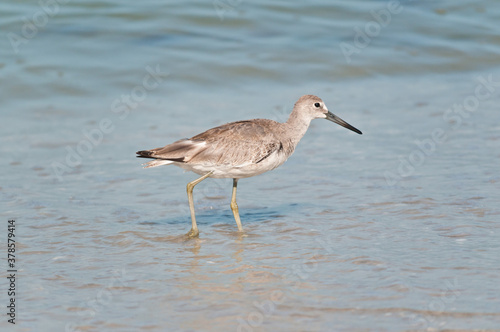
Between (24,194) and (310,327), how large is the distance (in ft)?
13.6

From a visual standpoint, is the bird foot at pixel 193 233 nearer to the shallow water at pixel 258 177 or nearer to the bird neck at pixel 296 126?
the shallow water at pixel 258 177

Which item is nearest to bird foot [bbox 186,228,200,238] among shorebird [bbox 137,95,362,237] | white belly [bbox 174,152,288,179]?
shorebird [bbox 137,95,362,237]

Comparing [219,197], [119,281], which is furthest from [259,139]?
[119,281]

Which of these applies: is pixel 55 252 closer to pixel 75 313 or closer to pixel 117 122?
pixel 75 313

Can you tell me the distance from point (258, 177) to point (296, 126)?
156 centimetres

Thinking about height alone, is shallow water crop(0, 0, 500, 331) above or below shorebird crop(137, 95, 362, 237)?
below

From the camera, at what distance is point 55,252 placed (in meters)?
6.61

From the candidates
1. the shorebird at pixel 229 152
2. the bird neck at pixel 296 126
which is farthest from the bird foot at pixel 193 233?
the bird neck at pixel 296 126

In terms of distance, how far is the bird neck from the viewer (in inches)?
301

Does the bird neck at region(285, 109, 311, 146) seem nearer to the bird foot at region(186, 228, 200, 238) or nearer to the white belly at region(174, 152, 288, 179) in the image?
the white belly at region(174, 152, 288, 179)

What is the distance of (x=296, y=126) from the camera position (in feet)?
25.3

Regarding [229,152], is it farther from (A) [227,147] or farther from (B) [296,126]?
(B) [296,126]

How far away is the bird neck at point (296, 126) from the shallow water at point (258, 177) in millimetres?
745

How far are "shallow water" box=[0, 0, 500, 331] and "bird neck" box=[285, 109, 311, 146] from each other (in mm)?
745
